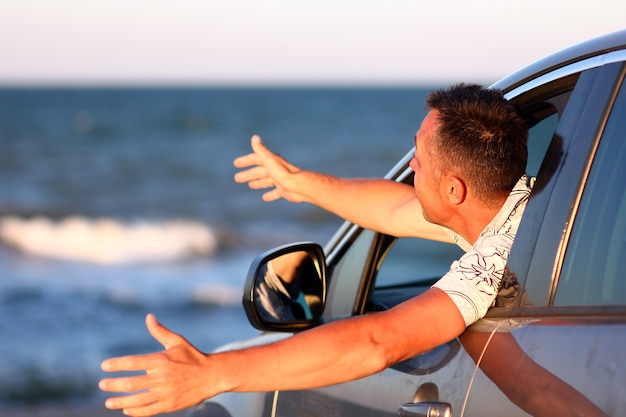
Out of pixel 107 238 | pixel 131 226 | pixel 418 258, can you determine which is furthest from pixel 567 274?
pixel 131 226

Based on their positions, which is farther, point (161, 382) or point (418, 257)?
point (418, 257)

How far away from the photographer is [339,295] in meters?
3.17

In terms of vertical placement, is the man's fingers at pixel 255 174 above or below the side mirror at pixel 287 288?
above

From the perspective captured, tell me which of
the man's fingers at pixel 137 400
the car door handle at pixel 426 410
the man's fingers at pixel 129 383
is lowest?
the car door handle at pixel 426 410

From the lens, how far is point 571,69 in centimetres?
233

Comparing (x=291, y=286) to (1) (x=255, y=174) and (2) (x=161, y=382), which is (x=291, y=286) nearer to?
(1) (x=255, y=174)

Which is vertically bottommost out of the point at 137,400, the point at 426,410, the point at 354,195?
the point at 426,410

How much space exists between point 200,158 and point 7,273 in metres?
18.2

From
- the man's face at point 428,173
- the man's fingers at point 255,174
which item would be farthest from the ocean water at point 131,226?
the man's face at point 428,173

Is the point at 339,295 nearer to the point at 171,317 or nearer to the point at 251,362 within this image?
the point at 251,362

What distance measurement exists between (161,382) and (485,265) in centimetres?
78

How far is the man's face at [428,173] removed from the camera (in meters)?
2.53

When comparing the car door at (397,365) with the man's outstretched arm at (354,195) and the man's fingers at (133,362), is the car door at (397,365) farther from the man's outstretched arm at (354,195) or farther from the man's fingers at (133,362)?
the man's fingers at (133,362)

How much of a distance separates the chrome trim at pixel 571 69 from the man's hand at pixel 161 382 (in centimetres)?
104
